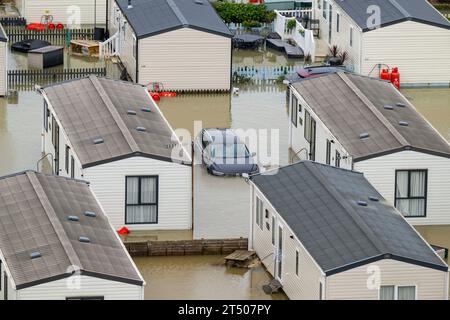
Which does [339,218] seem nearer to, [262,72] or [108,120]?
[108,120]

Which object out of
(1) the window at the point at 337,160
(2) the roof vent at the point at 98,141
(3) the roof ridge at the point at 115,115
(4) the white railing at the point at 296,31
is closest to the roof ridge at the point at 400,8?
(4) the white railing at the point at 296,31

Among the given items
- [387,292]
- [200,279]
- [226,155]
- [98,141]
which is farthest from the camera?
[226,155]

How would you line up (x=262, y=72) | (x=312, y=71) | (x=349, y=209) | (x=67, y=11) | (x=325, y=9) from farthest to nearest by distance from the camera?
(x=67, y=11) < (x=325, y=9) < (x=262, y=72) < (x=312, y=71) < (x=349, y=209)

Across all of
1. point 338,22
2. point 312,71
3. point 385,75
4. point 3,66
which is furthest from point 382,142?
point 338,22

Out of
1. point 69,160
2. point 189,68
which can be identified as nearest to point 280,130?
point 189,68

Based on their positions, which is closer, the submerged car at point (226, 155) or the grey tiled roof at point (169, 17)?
the submerged car at point (226, 155)

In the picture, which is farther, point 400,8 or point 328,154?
point 400,8

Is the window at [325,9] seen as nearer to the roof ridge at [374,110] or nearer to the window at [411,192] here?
the roof ridge at [374,110]
